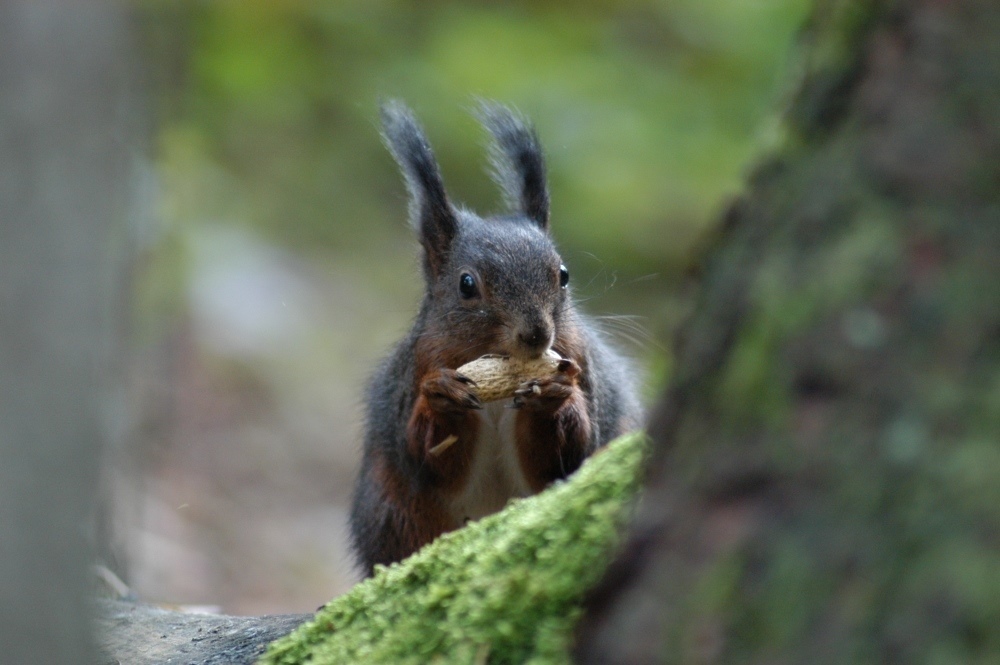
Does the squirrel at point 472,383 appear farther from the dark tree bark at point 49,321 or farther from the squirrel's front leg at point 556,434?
the dark tree bark at point 49,321

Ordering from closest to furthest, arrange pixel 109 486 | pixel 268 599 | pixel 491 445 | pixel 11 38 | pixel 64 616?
pixel 64 616
pixel 11 38
pixel 491 445
pixel 109 486
pixel 268 599

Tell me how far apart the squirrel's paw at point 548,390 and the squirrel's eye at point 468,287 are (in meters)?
0.48

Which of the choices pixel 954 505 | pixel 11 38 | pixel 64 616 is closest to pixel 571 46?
pixel 11 38

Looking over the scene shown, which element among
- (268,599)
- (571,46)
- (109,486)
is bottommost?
(268,599)

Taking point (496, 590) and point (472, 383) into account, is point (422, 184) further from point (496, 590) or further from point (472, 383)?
point (496, 590)

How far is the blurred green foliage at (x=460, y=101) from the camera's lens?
30.8 ft

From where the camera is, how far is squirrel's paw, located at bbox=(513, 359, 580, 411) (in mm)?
3365

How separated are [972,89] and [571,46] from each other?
914 centimetres

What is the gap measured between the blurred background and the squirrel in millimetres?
3192

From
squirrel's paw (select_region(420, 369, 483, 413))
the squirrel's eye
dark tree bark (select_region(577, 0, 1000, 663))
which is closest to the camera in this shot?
dark tree bark (select_region(577, 0, 1000, 663))

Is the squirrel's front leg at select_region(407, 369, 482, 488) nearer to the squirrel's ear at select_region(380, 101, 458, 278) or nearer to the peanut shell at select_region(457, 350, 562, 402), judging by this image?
the peanut shell at select_region(457, 350, 562, 402)

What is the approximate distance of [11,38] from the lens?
2.61m

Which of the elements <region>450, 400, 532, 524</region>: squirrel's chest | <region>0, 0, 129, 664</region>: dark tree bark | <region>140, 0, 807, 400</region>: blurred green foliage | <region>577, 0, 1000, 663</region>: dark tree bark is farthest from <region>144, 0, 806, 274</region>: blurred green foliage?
<region>577, 0, 1000, 663</region>: dark tree bark

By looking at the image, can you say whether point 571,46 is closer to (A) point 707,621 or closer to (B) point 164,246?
(B) point 164,246
